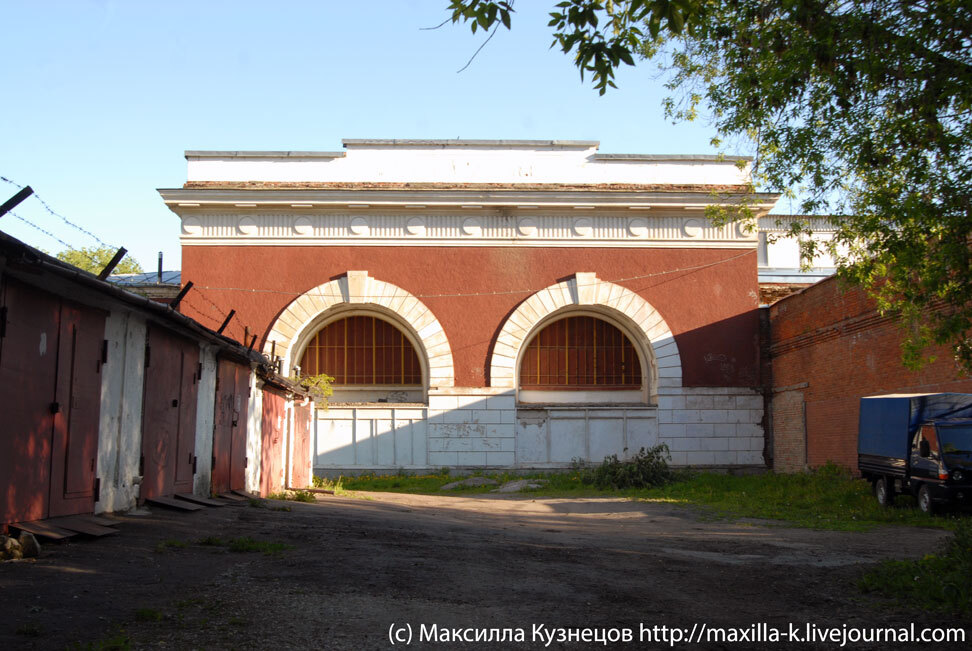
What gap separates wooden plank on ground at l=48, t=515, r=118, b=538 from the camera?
7914mm

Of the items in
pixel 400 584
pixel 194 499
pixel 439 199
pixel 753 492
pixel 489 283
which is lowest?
pixel 753 492

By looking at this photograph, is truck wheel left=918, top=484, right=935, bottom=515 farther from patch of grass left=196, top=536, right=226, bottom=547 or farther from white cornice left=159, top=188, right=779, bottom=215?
white cornice left=159, top=188, right=779, bottom=215

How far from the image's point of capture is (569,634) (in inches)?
227

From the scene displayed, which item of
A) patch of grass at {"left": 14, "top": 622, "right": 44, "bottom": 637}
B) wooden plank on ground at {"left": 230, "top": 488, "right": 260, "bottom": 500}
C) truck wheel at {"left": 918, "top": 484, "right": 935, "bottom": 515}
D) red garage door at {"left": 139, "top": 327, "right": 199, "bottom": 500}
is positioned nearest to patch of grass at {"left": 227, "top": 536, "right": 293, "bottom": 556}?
red garage door at {"left": 139, "top": 327, "right": 199, "bottom": 500}

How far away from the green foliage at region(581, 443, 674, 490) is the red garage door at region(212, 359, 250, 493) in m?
9.81

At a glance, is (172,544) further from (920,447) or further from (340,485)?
(340,485)

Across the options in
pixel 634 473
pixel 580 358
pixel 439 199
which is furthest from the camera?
pixel 580 358

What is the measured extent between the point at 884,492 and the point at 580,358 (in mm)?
10934

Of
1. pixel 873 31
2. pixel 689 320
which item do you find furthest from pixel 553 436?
pixel 873 31

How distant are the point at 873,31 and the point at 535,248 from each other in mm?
16410

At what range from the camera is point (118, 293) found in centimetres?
891

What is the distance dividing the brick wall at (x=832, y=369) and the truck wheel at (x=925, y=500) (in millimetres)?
2382

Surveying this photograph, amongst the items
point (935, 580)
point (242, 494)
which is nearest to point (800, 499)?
point (242, 494)

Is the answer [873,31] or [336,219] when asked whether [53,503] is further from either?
[336,219]
